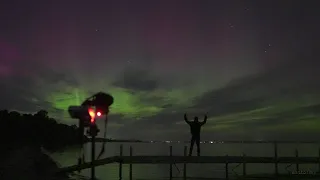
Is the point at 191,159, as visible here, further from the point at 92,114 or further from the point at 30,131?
the point at 30,131

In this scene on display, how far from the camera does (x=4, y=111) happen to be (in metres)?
96.8

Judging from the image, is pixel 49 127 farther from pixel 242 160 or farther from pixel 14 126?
pixel 242 160

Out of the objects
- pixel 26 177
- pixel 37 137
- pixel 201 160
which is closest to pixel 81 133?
pixel 26 177

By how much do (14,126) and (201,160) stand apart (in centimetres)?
7685

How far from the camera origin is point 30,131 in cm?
9994

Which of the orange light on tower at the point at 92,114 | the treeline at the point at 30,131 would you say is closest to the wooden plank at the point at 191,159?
the orange light on tower at the point at 92,114

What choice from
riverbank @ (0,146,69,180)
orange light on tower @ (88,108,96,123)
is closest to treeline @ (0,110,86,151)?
riverbank @ (0,146,69,180)

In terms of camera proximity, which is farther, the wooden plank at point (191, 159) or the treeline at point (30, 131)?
the treeline at point (30, 131)

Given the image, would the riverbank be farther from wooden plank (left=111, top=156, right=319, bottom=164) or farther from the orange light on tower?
the orange light on tower

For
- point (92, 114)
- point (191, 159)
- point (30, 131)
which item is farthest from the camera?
point (30, 131)

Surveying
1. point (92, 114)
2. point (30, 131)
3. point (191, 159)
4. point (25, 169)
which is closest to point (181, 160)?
point (191, 159)

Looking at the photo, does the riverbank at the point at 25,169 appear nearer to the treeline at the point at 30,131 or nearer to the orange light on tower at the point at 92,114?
the orange light on tower at the point at 92,114

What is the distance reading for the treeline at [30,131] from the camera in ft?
273

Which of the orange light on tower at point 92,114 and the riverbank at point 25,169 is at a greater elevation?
the orange light on tower at point 92,114
